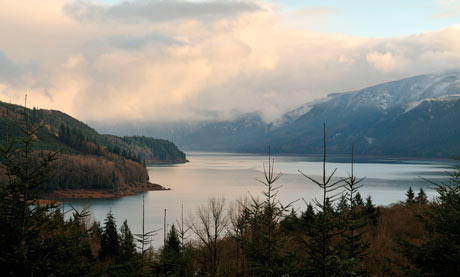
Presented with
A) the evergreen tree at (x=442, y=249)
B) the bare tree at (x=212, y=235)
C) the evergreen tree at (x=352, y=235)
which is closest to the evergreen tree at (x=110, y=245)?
the bare tree at (x=212, y=235)

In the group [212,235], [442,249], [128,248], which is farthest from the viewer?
[212,235]

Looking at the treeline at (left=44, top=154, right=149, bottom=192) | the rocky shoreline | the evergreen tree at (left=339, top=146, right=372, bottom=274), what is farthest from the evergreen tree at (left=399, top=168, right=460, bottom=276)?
the treeline at (left=44, top=154, right=149, bottom=192)

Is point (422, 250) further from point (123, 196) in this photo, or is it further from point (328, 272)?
point (123, 196)

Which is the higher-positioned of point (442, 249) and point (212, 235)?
point (442, 249)

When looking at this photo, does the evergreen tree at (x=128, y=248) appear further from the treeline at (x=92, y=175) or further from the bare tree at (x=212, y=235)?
the treeline at (x=92, y=175)

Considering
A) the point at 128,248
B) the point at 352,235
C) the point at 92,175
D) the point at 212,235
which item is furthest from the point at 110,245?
the point at 92,175

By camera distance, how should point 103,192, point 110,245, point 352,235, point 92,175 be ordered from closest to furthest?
point 352,235 → point 110,245 → point 103,192 → point 92,175

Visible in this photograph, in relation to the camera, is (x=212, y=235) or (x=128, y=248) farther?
(x=212, y=235)

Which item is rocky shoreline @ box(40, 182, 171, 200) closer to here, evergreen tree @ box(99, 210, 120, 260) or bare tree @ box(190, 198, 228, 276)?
bare tree @ box(190, 198, 228, 276)

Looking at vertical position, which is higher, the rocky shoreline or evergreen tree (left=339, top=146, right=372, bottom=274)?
evergreen tree (left=339, top=146, right=372, bottom=274)

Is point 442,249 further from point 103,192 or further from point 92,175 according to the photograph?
point 92,175

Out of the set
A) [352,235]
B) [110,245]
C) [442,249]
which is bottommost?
[110,245]

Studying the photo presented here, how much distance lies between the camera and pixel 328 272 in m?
11.5

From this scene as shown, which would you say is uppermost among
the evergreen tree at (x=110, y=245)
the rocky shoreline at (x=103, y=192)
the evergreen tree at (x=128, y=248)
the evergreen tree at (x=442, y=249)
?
the evergreen tree at (x=442, y=249)
